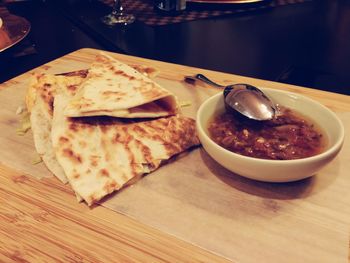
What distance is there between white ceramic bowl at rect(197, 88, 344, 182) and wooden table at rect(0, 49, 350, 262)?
0.80 feet

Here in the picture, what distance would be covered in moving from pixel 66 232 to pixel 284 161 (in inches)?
21.3

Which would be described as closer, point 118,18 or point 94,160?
point 94,160

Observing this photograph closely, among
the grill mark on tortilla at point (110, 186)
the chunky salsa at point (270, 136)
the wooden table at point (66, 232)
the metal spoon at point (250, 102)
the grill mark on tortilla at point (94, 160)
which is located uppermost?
the metal spoon at point (250, 102)

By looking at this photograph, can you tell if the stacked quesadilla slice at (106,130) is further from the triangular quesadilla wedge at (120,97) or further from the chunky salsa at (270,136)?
the chunky salsa at (270,136)

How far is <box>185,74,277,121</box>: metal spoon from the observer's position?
1167mm

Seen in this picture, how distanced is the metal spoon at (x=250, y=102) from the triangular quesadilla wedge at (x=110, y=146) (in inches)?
5.8

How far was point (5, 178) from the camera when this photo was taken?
3.67 ft

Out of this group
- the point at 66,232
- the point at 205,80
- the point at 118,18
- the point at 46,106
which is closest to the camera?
the point at 66,232

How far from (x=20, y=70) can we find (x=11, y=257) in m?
1.22

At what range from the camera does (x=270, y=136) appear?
3.51 feet

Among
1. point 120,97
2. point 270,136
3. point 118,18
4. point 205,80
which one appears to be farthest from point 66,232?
point 118,18

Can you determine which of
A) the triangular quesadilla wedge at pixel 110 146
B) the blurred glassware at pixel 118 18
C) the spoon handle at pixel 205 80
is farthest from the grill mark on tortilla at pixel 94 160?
the blurred glassware at pixel 118 18

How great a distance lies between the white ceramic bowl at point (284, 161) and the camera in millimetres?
940

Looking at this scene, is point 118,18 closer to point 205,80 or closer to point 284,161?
point 205,80
